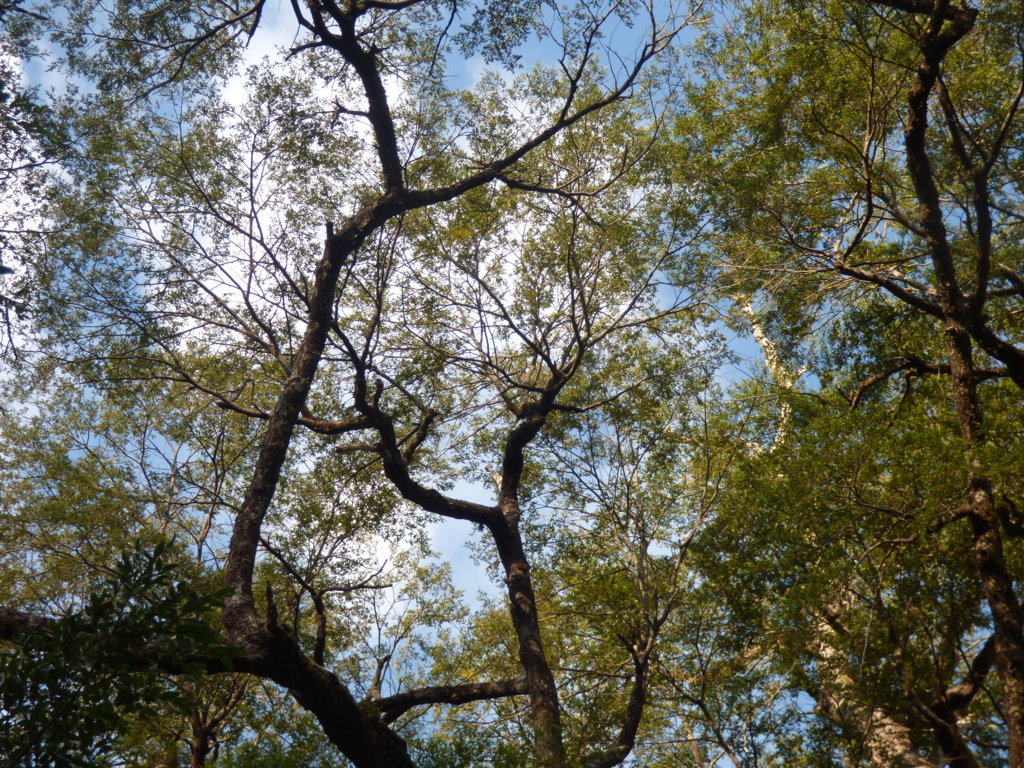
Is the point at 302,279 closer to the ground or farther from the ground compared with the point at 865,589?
farther from the ground

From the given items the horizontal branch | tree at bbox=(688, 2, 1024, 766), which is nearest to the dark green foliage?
the horizontal branch

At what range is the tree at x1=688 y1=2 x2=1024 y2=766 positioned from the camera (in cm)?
720

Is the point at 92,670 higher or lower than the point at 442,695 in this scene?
lower

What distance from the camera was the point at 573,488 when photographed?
1026cm

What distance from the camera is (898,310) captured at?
31.8 ft

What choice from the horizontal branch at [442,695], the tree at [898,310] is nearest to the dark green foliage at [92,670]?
the horizontal branch at [442,695]

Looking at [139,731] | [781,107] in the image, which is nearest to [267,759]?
[139,731]

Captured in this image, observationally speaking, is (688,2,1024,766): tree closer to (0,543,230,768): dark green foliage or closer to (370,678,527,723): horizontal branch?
(370,678,527,723): horizontal branch

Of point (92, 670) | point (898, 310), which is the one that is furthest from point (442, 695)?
point (898, 310)

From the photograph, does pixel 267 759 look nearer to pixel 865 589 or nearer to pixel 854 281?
pixel 865 589

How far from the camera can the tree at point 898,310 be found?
23.6ft

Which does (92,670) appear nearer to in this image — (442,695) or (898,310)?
(442,695)

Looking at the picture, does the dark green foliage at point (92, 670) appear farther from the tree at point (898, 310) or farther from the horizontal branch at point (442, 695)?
the tree at point (898, 310)

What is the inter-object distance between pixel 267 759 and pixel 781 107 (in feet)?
27.9
